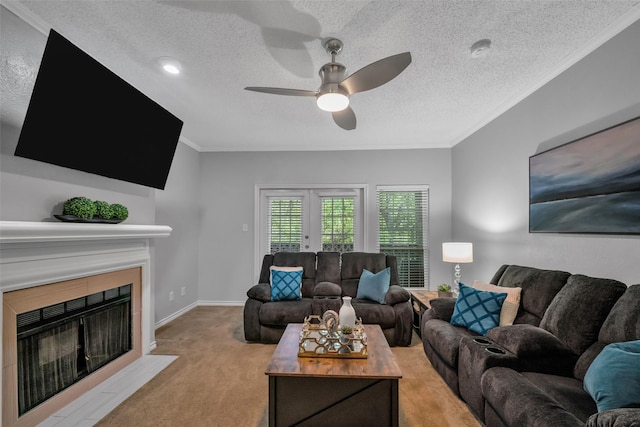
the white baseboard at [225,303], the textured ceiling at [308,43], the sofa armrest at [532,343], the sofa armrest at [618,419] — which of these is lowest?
the white baseboard at [225,303]

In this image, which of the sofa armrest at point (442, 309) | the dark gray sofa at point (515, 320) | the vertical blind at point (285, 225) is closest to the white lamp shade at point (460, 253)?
the dark gray sofa at point (515, 320)

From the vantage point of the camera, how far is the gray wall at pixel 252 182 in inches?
190

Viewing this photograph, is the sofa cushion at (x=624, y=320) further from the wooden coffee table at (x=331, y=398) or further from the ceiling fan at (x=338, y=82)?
the ceiling fan at (x=338, y=82)

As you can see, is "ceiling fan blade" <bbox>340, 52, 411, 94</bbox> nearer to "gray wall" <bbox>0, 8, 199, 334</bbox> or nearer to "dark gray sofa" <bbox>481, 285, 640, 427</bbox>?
"dark gray sofa" <bbox>481, 285, 640, 427</bbox>

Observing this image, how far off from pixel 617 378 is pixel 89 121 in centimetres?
327

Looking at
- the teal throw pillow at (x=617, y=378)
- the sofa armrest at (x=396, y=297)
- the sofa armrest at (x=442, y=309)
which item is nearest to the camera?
the teal throw pillow at (x=617, y=378)

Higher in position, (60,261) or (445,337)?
(60,261)

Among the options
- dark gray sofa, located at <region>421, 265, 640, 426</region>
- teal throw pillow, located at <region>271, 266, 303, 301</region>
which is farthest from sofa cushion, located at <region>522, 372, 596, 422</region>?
teal throw pillow, located at <region>271, 266, 303, 301</region>

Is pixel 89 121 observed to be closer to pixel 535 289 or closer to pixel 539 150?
pixel 535 289

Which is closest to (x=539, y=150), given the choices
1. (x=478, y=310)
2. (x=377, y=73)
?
(x=478, y=310)

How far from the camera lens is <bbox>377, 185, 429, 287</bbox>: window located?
481 cm

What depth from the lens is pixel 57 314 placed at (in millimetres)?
2148

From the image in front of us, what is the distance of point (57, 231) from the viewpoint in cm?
189

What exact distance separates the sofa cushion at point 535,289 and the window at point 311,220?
2.61 m
